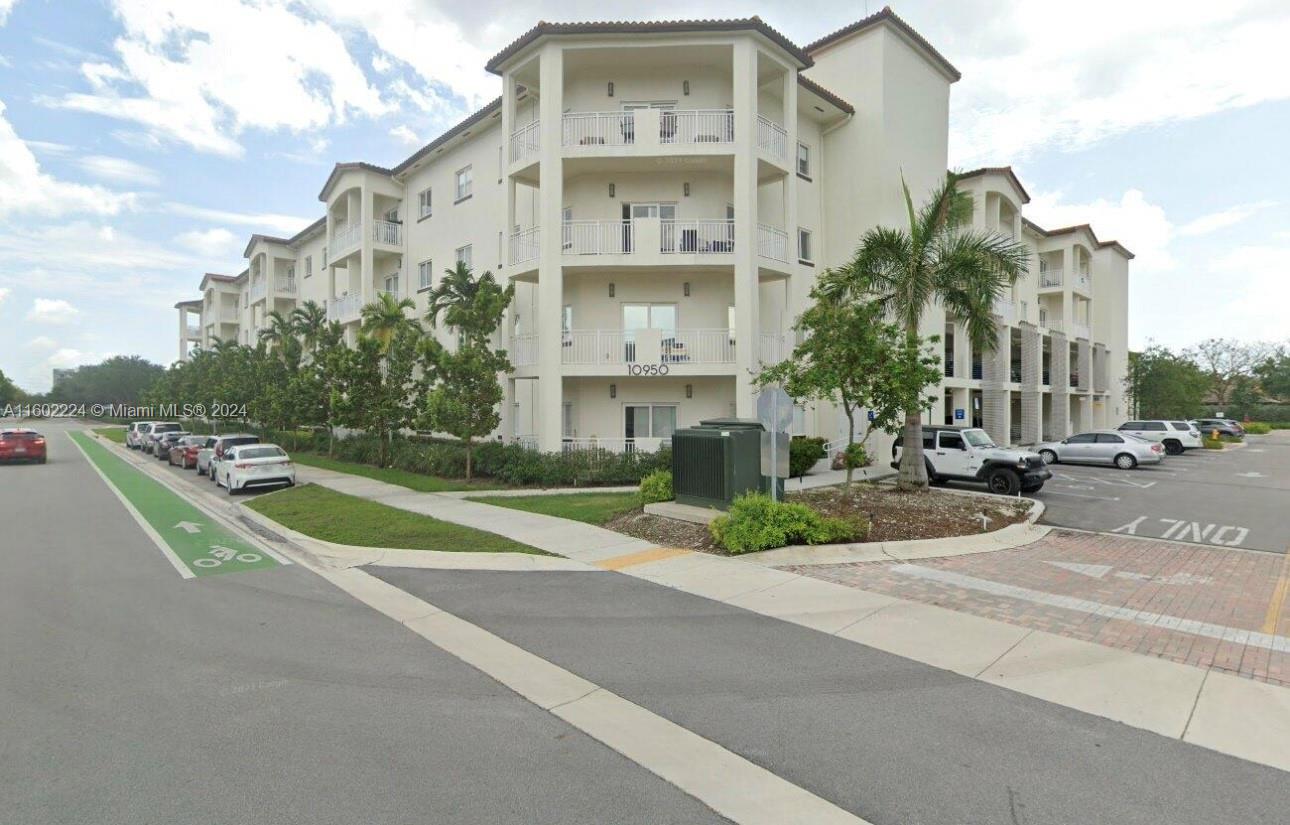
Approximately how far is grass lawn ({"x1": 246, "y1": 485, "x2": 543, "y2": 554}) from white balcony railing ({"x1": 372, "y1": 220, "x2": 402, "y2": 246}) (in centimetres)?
1681

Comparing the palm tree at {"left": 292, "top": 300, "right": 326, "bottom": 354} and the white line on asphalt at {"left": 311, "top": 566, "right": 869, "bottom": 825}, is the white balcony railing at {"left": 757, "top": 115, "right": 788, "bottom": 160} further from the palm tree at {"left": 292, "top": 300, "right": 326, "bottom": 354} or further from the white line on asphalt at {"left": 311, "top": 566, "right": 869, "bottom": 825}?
the palm tree at {"left": 292, "top": 300, "right": 326, "bottom": 354}

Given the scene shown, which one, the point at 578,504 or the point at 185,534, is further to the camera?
the point at 578,504

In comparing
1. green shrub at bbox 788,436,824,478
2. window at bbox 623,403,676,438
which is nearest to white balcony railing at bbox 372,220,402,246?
window at bbox 623,403,676,438

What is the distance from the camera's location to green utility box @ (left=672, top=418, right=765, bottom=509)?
11844mm

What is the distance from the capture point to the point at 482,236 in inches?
977

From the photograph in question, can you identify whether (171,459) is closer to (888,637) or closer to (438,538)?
(438,538)

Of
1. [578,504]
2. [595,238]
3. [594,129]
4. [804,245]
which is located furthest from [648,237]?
[578,504]

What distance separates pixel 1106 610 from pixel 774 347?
14.0 meters

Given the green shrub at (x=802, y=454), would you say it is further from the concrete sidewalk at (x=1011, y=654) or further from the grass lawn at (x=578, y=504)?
the concrete sidewalk at (x=1011, y=654)

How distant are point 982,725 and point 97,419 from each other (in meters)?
115

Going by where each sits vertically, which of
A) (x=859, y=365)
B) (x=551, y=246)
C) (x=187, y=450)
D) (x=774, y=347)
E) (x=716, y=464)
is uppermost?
(x=551, y=246)

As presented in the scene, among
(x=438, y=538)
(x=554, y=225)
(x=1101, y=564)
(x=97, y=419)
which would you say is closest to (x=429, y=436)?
(x=554, y=225)

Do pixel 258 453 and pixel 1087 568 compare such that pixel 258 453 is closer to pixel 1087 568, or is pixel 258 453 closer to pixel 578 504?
pixel 578 504

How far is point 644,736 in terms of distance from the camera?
4535mm
